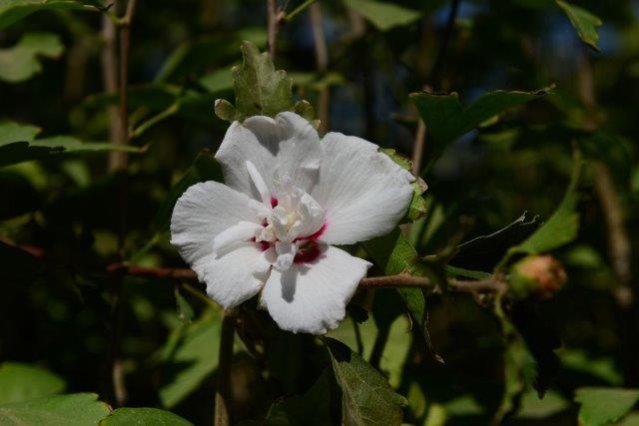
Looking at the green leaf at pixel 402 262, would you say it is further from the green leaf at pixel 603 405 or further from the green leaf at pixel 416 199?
the green leaf at pixel 603 405

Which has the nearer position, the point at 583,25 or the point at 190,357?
the point at 583,25

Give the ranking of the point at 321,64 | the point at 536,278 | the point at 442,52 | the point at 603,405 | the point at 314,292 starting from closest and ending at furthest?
the point at 536,278
the point at 314,292
the point at 603,405
the point at 442,52
the point at 321,64

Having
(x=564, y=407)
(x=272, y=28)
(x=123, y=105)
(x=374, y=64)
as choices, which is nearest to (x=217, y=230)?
(x=272, y=28)

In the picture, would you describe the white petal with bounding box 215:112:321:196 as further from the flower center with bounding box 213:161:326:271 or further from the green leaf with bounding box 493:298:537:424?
the green leaf with bounding box 493:298:537:424

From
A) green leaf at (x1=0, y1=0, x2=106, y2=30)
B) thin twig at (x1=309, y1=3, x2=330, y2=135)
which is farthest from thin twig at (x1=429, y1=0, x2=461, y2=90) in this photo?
green leaf at (x1=0, y1=0, x2=106, y2=30)

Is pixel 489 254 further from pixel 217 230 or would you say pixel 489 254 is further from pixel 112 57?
pixel 112 57

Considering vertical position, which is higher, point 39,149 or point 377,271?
point 39,149

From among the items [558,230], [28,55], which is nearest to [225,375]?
[558,230]

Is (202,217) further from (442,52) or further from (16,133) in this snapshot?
(442,52)
